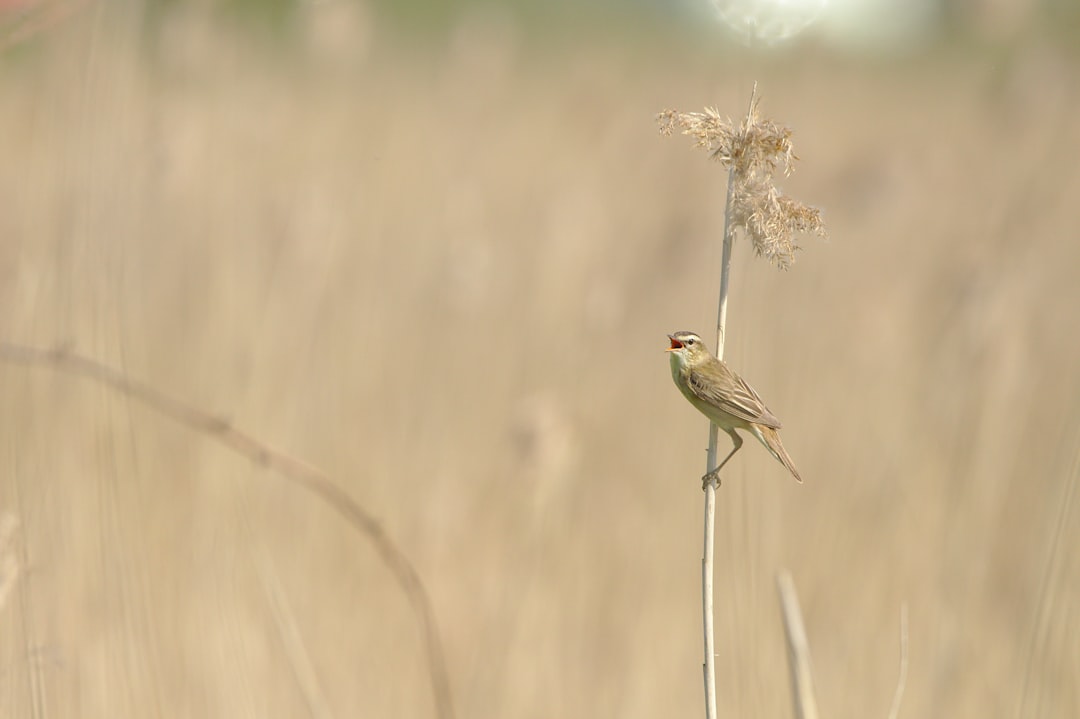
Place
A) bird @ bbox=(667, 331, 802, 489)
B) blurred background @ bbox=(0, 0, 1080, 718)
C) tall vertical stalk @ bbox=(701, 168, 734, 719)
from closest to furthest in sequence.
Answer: tall vertical stalk @ bbox=(701, 168, 734, 719)
bird @ bbox=(667, 331, 802, 489)
blurred background @ bbox=(0, 0, 1080, 718)

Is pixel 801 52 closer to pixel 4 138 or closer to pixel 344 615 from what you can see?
pixel 344 615

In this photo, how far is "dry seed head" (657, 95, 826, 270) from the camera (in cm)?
97

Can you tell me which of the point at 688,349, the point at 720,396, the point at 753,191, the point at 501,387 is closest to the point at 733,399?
the point at 720,396

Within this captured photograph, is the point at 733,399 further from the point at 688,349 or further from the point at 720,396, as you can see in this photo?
the point at 688,349

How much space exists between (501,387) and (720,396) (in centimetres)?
211

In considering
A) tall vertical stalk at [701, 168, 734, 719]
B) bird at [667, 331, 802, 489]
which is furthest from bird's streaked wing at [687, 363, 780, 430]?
tall vertical stalk at [701, 168, 734, 719]

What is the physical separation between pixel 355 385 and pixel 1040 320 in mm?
2050

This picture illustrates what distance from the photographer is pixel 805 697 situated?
2.91 feet

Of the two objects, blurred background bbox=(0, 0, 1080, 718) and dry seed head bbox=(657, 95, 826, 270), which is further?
blurred background bbox=(0, 0, 1080, 718)

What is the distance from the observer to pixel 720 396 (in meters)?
1.29

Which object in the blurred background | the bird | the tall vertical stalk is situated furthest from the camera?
the blurred background

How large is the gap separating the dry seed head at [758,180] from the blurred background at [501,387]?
0.95 ft

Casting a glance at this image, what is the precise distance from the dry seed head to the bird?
267mm

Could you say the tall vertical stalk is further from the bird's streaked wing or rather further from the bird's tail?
the bird's tail
